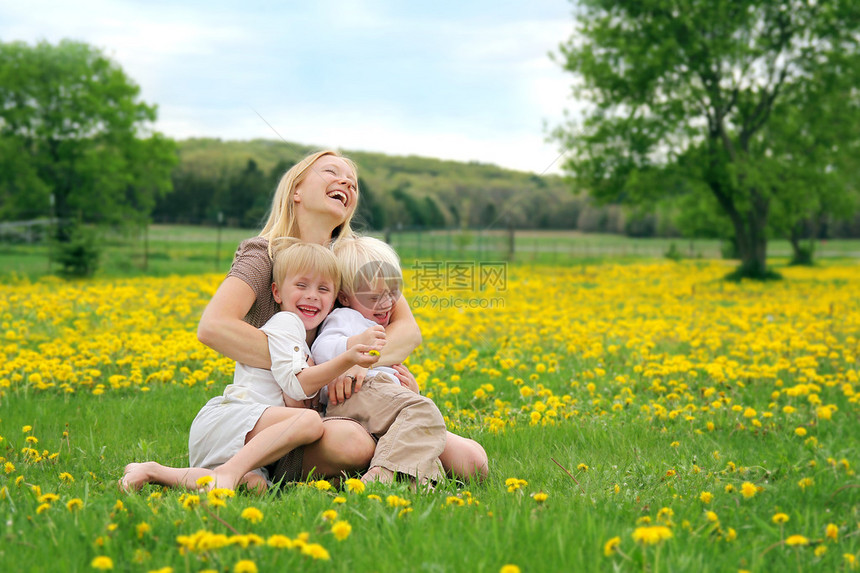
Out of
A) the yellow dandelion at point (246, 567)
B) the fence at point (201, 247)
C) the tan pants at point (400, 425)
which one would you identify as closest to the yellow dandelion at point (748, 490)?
the tan pants at point (400, 425)

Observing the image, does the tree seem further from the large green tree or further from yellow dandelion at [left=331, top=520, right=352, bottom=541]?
the large green tree

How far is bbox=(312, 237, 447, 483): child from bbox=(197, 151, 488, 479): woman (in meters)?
0.09

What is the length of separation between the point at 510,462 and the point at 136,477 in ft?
6.00

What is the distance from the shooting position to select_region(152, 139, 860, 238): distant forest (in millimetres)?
7941

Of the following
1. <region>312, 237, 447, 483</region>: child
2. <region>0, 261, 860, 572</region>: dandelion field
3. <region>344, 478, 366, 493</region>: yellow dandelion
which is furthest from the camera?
<region>312, 237, 447, 483</region>: child

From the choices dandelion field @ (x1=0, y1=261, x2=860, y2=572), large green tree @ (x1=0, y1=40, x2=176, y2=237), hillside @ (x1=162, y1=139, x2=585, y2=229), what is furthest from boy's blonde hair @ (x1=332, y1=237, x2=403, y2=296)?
large green tree @ (x1=0, y1=40, x2=176, y2=237)

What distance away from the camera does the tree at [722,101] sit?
19.5 m

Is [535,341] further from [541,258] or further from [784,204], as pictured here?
[541,258]

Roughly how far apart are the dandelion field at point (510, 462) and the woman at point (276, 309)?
25 centimetres

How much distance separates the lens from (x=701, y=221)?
4409 centimetres

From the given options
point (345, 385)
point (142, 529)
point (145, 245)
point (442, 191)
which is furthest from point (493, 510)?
point (145, 245)

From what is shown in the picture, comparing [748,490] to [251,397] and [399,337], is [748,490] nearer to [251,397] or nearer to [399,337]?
[399,337]

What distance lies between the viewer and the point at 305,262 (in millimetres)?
3346

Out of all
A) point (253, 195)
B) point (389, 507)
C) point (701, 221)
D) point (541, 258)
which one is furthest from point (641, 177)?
point (701, 221)
